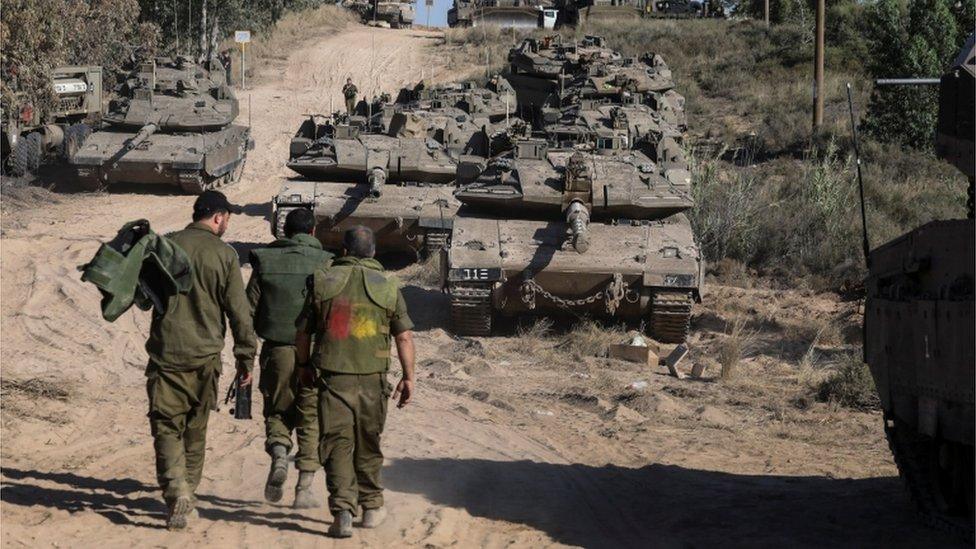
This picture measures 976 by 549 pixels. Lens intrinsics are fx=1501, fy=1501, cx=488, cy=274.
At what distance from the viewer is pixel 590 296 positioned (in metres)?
14.0

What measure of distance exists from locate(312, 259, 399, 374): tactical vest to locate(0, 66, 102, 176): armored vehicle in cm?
1812

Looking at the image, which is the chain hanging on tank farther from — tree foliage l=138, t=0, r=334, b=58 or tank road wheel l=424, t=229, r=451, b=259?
tree foliage l=138, t=0, r=334, b=58

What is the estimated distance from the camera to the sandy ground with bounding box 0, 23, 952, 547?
7117mm

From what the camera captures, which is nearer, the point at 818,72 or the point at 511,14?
the point at 818,72

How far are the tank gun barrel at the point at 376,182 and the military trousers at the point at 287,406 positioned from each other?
10010 mm

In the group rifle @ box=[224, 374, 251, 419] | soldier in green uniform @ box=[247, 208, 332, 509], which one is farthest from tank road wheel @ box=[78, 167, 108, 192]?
rifle @ box=[224, 374, 251, 419]

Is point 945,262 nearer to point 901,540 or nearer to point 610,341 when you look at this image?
point 901,540

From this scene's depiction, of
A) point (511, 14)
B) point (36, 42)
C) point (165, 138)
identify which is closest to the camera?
point (165, 138)

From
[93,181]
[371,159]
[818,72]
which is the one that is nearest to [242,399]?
[371,159]

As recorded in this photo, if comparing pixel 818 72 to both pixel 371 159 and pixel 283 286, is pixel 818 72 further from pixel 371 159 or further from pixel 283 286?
pixel 283 286

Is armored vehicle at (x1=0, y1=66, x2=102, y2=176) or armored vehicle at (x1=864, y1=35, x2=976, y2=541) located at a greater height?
armored vehicle at (x1=0, y1=66, x2=102, y2=176)

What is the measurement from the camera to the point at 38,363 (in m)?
11.2

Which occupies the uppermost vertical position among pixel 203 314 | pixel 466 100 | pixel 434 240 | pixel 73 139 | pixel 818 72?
pixel 818 72

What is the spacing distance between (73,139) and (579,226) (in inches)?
546
